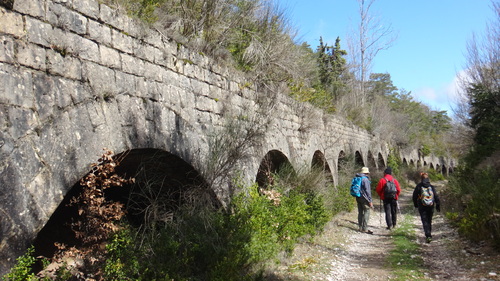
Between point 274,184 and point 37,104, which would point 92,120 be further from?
point 274,184

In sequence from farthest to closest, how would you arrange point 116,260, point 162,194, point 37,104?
point 162,194
point 116,260
point 37,104

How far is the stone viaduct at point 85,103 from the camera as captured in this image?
2.44 metres

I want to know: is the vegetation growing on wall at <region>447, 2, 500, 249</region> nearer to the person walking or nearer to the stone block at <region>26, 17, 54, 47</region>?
the person walking

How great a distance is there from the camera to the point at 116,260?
353cm

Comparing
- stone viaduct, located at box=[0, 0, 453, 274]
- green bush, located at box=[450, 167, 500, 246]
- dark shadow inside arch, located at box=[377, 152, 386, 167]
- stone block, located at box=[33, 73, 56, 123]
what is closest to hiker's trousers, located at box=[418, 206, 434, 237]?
green bush, located at box=[450, 167, 500, 246]

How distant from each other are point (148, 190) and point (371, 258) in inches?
151

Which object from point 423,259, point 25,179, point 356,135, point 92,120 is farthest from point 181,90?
point 356,135

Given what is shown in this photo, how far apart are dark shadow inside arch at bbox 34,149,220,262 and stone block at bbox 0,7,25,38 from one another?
1512mm

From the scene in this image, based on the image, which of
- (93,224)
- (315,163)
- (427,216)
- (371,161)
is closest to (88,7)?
(93,224)

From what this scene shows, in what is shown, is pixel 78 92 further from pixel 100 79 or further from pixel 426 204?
pixel 426 204

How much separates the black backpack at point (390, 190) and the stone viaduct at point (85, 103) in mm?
4292

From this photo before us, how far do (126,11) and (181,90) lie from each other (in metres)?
1.03

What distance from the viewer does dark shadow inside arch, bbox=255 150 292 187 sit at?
6.93 meters

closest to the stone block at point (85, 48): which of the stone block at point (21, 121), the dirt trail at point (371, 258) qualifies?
the stone block at point (21, 121)
